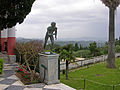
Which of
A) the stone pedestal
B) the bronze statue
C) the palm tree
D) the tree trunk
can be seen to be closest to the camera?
the stone pedestal

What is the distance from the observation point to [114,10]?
1486 centimetres

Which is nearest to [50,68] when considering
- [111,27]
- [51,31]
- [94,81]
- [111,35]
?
[51,31]

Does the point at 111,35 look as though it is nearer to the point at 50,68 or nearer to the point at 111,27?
the point at 111,27

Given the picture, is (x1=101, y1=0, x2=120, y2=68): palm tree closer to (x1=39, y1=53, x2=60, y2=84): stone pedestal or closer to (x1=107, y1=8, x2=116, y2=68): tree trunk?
(x1=107, y1=8, x2=116, y2=68): tree trunk

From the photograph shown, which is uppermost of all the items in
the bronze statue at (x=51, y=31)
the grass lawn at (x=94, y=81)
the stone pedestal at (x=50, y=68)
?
the bronze statue at (x=51, y=31)

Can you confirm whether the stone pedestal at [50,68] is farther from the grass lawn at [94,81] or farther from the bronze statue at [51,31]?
the grass lawn at [94,81]

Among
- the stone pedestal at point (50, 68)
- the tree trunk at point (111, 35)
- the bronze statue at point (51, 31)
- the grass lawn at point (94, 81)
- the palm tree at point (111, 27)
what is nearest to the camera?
the stone pedestal at point (50, 68)

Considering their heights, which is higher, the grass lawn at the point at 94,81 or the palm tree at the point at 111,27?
the palm tree at the point at 111,27

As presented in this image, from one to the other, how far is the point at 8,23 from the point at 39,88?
18.7 feet

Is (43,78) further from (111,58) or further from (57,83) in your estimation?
(111,58)

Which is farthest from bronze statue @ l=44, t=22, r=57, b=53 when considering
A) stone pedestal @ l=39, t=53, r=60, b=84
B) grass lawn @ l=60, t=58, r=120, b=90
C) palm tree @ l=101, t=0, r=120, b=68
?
palm tree @ l=101, t=0, r=120, b=68

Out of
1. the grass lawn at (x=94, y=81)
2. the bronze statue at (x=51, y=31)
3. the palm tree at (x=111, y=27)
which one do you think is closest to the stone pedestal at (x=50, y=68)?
the bronze statue at (x=51, y=31)

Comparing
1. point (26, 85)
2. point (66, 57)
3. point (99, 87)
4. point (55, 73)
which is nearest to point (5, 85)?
point (26, 85)

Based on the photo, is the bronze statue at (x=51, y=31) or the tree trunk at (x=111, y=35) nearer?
the bronze statue at (x=51, y=31)
